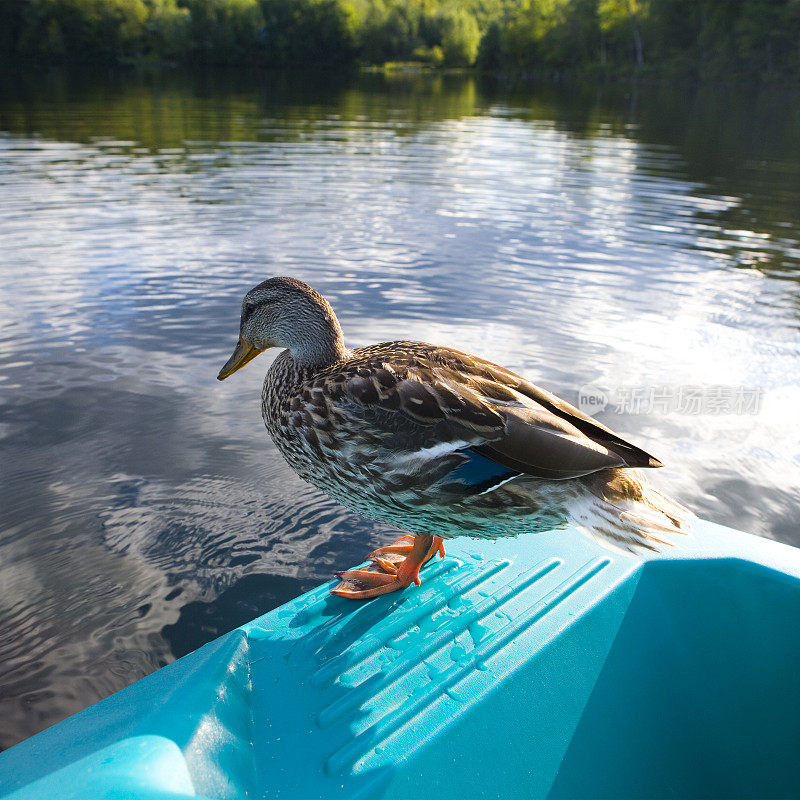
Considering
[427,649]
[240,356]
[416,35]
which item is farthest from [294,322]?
[416,35]

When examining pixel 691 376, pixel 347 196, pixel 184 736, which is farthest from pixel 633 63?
pixel 184 736

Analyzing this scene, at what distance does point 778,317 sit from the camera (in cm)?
670

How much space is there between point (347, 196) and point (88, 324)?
19.5 ft

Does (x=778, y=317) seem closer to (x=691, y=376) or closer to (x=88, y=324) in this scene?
(x=691, y=376)

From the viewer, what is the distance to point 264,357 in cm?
586

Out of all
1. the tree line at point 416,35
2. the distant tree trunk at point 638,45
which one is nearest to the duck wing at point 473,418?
the tree line at point 416,35

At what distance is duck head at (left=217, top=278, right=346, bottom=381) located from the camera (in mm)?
3023

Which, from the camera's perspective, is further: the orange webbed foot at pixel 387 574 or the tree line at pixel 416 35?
the tree line at pixel 416 35

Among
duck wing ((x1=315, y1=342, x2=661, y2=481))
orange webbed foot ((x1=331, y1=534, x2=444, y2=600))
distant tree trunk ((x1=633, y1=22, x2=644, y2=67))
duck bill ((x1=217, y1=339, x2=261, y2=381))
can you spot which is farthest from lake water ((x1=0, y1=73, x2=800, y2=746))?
distant tree trunk ((x1=633, y1=22, x2=644, y2=67))

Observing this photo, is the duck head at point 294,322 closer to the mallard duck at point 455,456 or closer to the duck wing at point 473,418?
the mallard duck at point 455,456

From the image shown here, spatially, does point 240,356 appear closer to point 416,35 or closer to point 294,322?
point 294,322

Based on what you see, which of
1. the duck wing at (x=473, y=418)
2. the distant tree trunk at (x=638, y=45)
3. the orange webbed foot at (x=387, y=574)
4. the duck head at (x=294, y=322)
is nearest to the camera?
the duck wing at (x=473, y=418)

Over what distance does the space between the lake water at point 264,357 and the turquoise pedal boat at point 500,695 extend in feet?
3.36

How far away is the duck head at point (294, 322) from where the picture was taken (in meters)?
3.02
